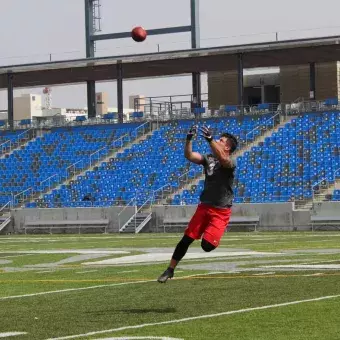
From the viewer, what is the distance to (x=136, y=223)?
45469 millimetres

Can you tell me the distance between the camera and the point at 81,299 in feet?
45.1

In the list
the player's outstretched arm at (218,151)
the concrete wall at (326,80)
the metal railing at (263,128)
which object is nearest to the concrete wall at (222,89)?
the concrete wall at (326,80)

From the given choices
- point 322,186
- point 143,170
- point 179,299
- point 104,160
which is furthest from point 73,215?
point 179,299

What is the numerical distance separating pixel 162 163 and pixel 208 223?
125ft

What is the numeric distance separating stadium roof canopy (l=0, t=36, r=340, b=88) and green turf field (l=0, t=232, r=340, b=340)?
1283 inches

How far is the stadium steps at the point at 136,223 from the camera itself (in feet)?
147

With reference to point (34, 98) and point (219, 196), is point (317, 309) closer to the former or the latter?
point (219, 196)

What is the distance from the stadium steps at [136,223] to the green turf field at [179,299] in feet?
74.6

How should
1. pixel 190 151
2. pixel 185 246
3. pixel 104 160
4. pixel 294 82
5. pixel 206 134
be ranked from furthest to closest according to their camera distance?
pixel 294 82 < pixel 104 160 < pixel 185 246 < pixel 190 151 < pixel 206 134

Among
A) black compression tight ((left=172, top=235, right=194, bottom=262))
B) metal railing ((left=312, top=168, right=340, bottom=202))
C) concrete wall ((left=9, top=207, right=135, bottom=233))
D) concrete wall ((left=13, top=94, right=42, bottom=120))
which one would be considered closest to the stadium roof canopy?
metal railing ((left=312, top=168, right=340, bottom=202))

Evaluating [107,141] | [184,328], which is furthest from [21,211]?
[184,328]

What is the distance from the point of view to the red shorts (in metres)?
13.3

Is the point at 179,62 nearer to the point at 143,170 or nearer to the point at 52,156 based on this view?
the point at 52,156

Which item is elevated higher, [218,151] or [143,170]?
[218,151]
